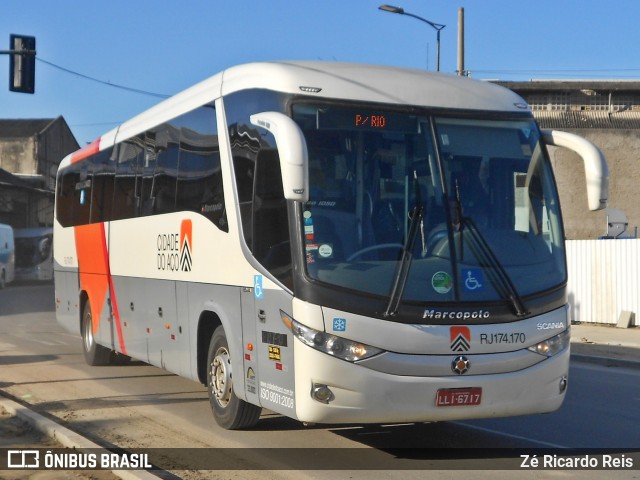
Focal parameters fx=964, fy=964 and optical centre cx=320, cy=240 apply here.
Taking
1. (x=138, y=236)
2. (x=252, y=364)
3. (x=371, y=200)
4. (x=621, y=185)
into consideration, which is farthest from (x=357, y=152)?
(x=621, y=185)

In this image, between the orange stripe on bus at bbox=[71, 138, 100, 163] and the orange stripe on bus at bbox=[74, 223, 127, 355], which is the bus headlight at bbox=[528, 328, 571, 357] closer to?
the orange stripe on bus at bbox=[74, 223, 127, 355]

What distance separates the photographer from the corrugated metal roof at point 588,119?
1491 inches

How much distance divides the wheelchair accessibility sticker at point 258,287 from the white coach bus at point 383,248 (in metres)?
0.02

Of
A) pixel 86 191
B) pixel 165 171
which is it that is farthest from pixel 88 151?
pixel 165 171

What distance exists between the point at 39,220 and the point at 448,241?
6509cm

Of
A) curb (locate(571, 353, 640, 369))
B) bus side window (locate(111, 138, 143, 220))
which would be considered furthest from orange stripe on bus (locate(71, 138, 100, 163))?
curb (locate(571, 353, 640, 369))

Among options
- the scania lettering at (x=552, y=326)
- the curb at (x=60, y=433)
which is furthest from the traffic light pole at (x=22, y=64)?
the scania lettering at (x=552, y=326)

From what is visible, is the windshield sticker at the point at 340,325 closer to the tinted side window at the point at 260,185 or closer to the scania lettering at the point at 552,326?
the tinted side window at the point at 260,185

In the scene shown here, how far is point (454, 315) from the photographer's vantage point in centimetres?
788

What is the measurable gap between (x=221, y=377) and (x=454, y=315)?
3.00 meters

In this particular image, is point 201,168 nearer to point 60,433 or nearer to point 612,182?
point 60,433

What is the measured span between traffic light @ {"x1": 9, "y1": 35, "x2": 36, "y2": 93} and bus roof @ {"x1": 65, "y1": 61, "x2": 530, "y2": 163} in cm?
1352

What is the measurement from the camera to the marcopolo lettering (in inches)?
308

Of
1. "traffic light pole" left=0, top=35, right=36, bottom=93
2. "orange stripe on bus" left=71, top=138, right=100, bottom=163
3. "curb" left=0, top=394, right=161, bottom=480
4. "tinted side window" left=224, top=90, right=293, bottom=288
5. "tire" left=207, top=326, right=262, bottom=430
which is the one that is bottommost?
"curb" left=0, top=394, right=161, bottom=480
